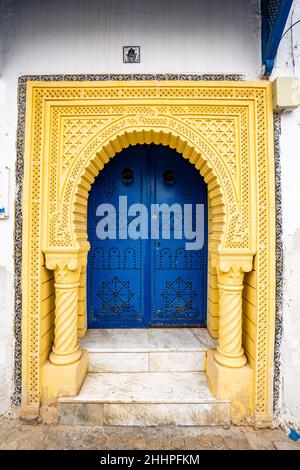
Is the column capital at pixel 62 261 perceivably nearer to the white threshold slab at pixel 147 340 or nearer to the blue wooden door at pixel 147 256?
the blue wooden door at pixel 147 256

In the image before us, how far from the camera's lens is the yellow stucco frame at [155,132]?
2377 millimetres

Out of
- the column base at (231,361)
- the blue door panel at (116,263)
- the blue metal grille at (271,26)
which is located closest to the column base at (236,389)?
the column base at (231,361)

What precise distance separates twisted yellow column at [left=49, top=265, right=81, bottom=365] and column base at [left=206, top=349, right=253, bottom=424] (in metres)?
1.26

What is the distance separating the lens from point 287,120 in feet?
7.91

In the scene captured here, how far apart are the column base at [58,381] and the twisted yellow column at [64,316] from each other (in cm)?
6

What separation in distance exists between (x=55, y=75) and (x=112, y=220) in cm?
148

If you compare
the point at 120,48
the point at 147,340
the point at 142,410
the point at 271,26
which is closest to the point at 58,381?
the point at 142,410

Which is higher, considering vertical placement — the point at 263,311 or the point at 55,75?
the point at 55,75

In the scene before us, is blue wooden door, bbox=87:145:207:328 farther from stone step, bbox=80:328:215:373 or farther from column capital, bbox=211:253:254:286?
column capital, bbox=211:253:254:286
